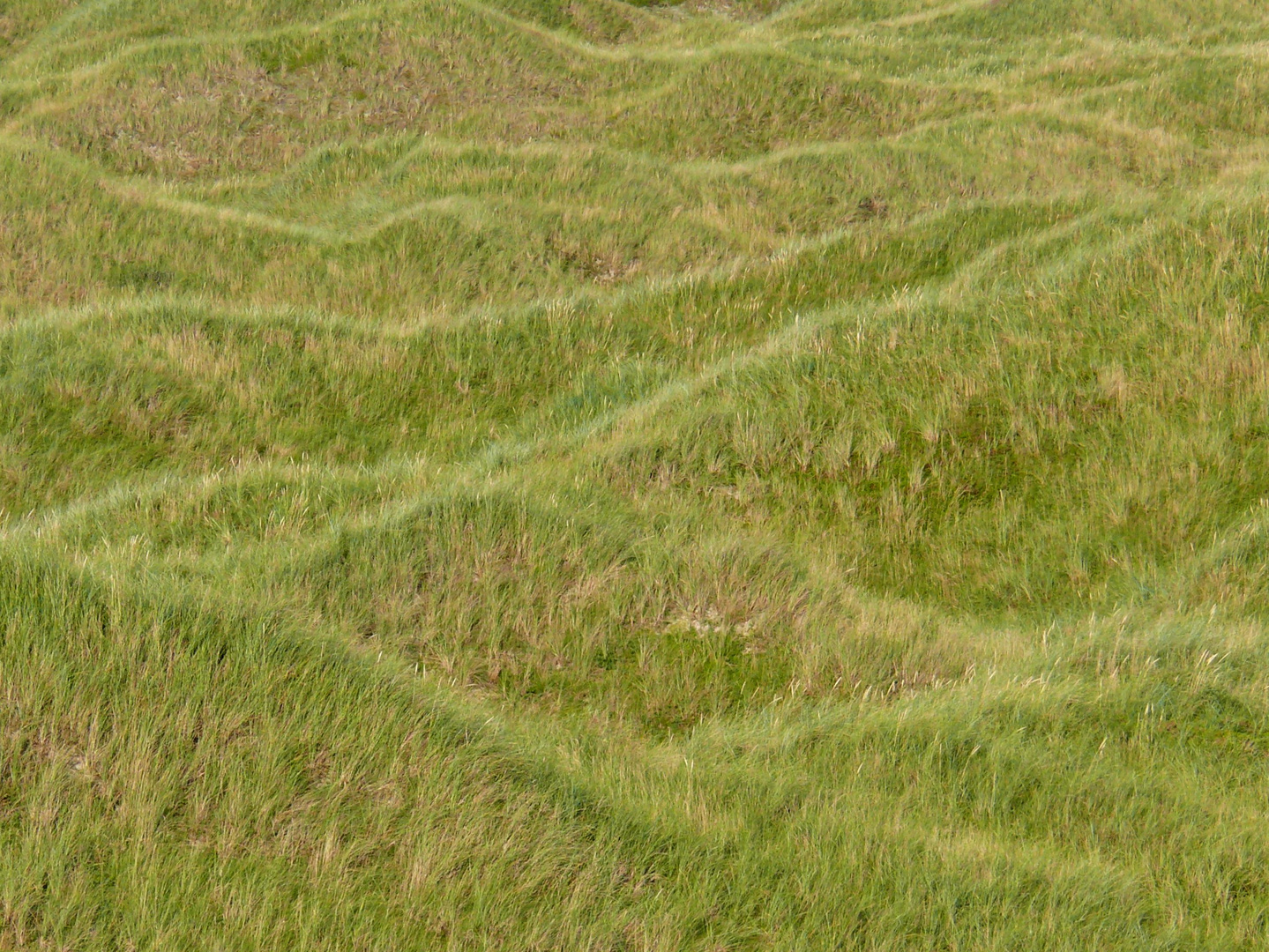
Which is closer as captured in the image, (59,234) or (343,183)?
(59,234)

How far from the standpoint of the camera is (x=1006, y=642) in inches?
206

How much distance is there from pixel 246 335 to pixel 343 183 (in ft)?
19.2

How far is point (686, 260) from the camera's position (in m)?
11.7

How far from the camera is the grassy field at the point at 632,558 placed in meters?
3.50

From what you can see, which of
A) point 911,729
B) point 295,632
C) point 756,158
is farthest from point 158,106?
point 911,729

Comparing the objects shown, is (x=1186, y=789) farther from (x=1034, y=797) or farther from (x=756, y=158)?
(x=756, y=158)

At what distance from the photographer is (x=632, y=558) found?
224 inches

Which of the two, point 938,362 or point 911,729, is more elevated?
point 938,362

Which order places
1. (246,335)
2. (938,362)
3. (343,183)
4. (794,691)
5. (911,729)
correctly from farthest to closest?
(343,183) < (246,335) < (938,362) < (794,691) < (911,729)

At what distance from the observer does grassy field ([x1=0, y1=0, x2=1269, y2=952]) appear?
350 cm

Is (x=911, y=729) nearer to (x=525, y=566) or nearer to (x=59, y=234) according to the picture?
(x=525, y=566)

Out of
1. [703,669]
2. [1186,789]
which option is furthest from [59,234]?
[1186,789]

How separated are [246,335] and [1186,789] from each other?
7199 mm

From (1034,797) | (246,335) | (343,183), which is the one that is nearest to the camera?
(1034,797)
